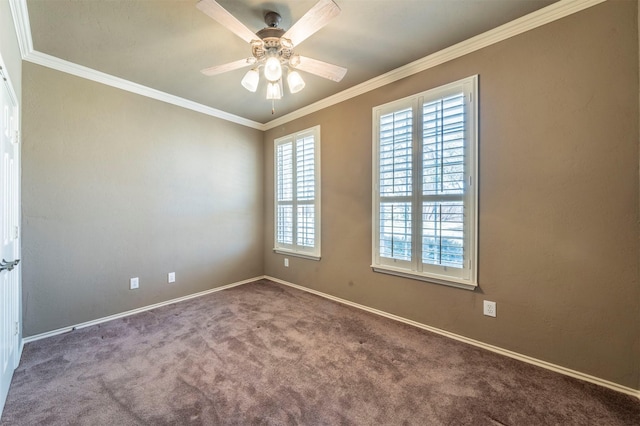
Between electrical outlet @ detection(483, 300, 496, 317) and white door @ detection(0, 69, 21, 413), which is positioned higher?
white door @ detection(0, 69, 21, 413)

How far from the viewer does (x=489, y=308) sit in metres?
2.17

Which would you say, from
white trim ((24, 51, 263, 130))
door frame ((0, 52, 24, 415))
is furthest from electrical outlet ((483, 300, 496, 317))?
white trim ((24, 51, 263, 130))

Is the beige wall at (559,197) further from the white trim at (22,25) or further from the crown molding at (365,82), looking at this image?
the white trim at (22,25)

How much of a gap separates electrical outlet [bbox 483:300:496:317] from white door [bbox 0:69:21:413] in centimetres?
324

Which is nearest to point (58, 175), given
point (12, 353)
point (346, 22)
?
point (12, 353)

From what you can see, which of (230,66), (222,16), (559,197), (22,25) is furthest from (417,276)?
(22,25)

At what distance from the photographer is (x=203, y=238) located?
11.8 ft

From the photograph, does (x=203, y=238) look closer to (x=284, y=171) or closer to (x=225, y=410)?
(x=284, y=171)

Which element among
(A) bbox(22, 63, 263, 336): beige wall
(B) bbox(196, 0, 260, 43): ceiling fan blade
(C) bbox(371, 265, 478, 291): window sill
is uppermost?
(B) bbox(196, 0, 260, 43): ceiling fan blade

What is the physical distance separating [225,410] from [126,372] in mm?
905

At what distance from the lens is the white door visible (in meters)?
1.51

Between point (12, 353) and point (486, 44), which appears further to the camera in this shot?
point (486, 44)

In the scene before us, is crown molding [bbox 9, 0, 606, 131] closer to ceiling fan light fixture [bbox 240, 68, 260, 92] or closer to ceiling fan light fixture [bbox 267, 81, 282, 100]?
ceiling fan light fixture [bbox 267, 81, 282, 100]

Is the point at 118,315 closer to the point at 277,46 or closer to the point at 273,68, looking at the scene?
the point at 273,68
